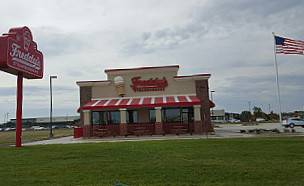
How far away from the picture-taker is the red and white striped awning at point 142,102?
2253cm

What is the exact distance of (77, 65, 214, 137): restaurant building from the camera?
23.3 m

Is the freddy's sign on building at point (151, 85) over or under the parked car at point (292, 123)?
over

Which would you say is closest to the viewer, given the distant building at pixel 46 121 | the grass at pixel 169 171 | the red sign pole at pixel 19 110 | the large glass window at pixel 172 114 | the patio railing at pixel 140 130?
the grass at pixel 169 171

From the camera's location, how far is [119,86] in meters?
25.5

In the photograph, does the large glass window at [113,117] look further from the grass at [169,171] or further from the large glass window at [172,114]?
the grass at [169,171]

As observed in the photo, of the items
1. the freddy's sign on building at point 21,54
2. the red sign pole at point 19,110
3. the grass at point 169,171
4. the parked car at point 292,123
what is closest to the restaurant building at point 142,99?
the freddy's sign on building at point 21,54

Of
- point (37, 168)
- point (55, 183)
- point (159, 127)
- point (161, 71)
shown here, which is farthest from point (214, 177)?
point (161, 71)

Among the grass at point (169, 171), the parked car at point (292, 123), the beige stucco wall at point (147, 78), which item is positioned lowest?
the grass at point (169, 171)

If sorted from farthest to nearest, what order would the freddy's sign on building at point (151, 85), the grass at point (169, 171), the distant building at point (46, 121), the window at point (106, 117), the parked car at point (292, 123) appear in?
1. the distant building at point (46, 121)
2. the parked car at point (292, 123)
3. the window at point (106, 117)
4. the freddy's sign on building at point (151, 85)
5. the grass at point (169, 171)

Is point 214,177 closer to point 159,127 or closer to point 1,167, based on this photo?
point 1,167

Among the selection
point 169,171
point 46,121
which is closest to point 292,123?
point 169,171

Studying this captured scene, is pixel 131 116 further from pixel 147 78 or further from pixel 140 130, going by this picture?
pixel 147 78

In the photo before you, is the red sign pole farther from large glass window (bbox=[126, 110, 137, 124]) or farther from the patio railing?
large glass window (bbox=[126, 110, 137, 124])

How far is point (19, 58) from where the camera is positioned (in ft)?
49.0
